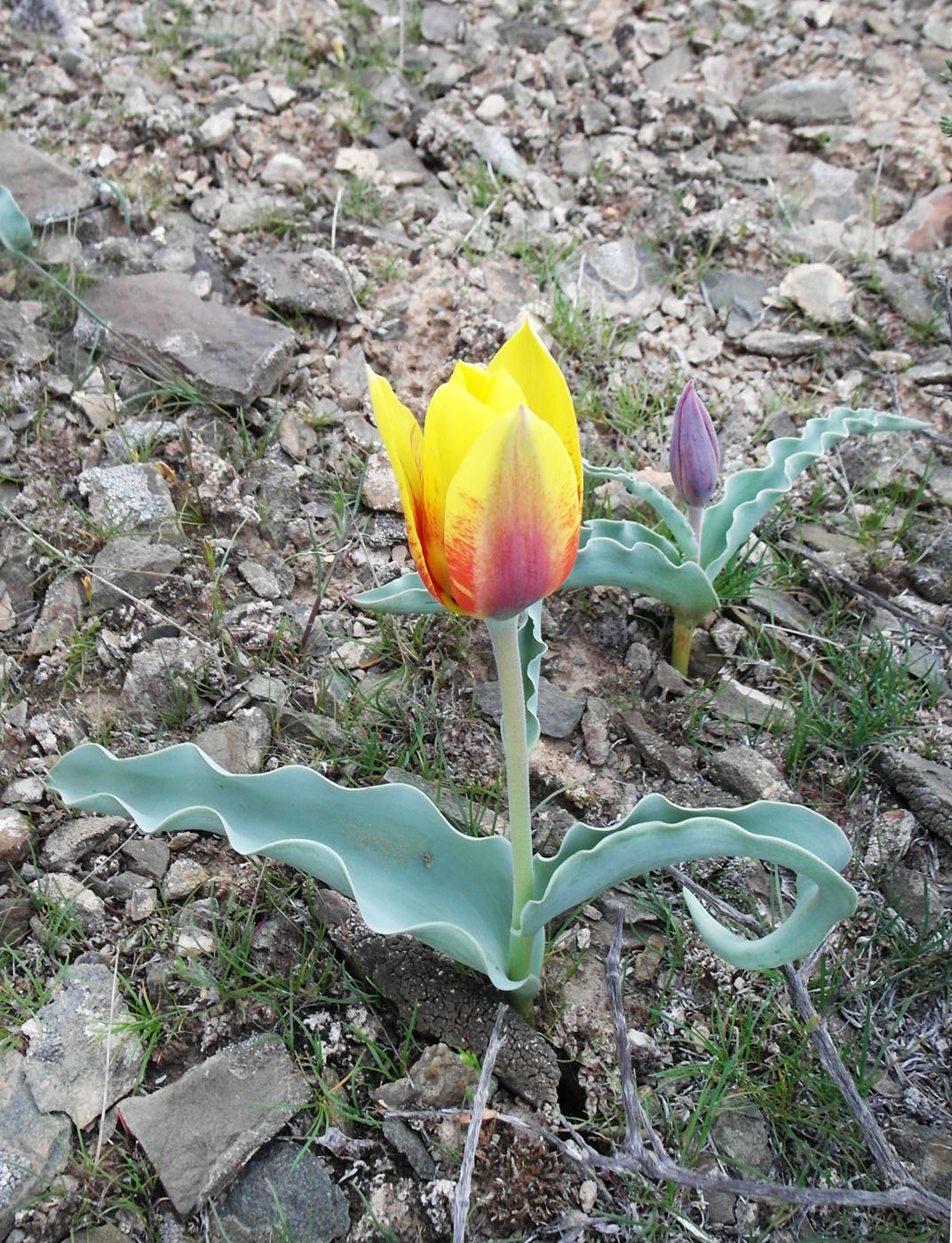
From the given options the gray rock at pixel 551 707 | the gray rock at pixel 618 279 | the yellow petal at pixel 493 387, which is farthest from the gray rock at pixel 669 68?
the yellow petal at pixel 493 387

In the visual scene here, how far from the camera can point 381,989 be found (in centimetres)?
158

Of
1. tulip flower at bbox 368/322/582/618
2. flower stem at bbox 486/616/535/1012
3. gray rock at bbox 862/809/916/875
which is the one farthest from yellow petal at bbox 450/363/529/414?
gray rock at bbox 862/809/916/875

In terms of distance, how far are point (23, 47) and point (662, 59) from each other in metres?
2.02

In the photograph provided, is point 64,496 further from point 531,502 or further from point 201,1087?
point 531,502

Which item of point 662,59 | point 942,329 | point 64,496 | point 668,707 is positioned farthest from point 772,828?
point 662,59

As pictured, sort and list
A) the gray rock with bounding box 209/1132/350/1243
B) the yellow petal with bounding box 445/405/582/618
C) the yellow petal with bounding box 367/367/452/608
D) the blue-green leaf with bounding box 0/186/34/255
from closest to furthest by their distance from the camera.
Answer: the yellow petal with bounding box 445/405/582/618 → the yellow petal with bounding box 367/367/452/608 → the gray rock with bounding box 209/1132/350/1243 → the blue-green leaf with bounding box 0/186/34/255

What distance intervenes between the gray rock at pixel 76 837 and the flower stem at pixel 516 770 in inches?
28.6

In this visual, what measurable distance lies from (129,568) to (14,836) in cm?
59

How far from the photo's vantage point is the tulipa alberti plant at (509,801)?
1065mm

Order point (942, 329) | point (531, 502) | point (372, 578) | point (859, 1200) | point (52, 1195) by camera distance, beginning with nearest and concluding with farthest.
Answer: point (531, 502)
point (859, 1200)
point (52, 1195)
point (372, 578)
point (942, 329)

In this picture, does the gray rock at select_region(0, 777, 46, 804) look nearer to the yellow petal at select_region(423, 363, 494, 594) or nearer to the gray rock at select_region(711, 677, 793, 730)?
the yellow petal at select_region(423, 363, 494, 594)

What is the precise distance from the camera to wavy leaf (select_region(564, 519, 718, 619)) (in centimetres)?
192

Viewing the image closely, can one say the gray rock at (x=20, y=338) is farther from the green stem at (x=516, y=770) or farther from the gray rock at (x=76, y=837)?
the green stem at (x=516, y=770)

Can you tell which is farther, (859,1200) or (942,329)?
(942,329)
